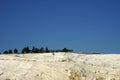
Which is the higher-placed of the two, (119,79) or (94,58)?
(94,58)

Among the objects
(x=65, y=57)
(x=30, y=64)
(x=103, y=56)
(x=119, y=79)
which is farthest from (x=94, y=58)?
(x=30, y=64)

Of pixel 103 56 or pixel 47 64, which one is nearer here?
pixel 47 64

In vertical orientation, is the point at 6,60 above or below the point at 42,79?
above

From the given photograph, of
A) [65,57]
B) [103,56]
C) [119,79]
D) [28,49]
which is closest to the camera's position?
[119,79]

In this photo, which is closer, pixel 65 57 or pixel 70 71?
pixel 70 71

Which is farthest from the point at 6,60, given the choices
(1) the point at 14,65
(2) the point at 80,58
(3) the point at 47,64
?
(2) the point at 80,58

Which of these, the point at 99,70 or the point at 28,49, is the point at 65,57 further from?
the point at 28,49

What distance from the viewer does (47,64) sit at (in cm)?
2450

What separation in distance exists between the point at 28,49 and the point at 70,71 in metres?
24.6

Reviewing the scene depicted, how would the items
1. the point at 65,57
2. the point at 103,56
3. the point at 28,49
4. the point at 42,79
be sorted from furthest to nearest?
the point at 28,49, the point at 103,56, the point at 65,57, the point at 42,79

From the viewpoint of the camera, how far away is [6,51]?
47.3 metres

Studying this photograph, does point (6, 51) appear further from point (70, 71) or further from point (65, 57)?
point (70, 71)

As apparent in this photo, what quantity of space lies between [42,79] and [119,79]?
715 cm

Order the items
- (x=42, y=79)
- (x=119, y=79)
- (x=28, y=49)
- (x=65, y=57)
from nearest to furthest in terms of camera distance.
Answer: (x=42, y=79) < (x=119, y=79) < (x=65, y=57) < (x=28, y=49)
